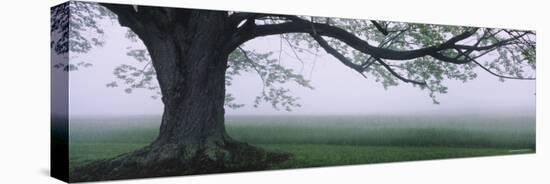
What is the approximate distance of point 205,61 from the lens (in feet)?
33.2

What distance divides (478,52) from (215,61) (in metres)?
4.54

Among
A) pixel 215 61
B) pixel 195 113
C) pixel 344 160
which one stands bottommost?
pixel 344 160

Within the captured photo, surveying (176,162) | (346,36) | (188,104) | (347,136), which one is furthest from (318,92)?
(176,162)

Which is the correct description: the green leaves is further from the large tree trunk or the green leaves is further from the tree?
the large tree trunk

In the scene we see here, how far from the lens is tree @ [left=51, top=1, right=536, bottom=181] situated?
963 centimetres

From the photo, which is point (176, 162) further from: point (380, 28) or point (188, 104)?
point (380, 28)

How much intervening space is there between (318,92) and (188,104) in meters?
1.98

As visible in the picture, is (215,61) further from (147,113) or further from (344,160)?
(344,160)

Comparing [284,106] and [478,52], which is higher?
[478,52]

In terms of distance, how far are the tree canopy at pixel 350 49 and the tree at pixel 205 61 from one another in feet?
0.04

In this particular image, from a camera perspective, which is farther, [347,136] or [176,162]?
[347,136]

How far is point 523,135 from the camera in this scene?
13125 mm

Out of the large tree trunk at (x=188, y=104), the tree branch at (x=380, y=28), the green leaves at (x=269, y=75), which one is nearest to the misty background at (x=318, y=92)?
the green leaves at (x=269, y=75)

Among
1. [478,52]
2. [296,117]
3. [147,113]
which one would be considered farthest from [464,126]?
[147,113]
